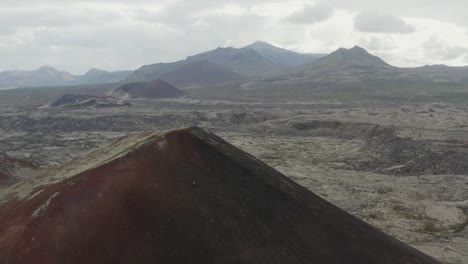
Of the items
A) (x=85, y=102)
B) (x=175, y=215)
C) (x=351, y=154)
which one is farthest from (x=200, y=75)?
(x=175, y=215)

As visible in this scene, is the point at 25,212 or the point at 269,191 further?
the point at 269,191

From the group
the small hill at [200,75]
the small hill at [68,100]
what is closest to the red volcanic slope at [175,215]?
the small hill at [68,100]

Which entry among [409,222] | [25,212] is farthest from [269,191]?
[409,222]

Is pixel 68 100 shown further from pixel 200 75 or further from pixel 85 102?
pixel 200 75

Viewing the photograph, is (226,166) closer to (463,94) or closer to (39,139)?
(39,139)

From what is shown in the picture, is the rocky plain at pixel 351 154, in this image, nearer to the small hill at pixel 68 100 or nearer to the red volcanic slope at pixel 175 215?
the red volcanic slope at pixel 175 215

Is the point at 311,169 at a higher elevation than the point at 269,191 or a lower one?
lower
